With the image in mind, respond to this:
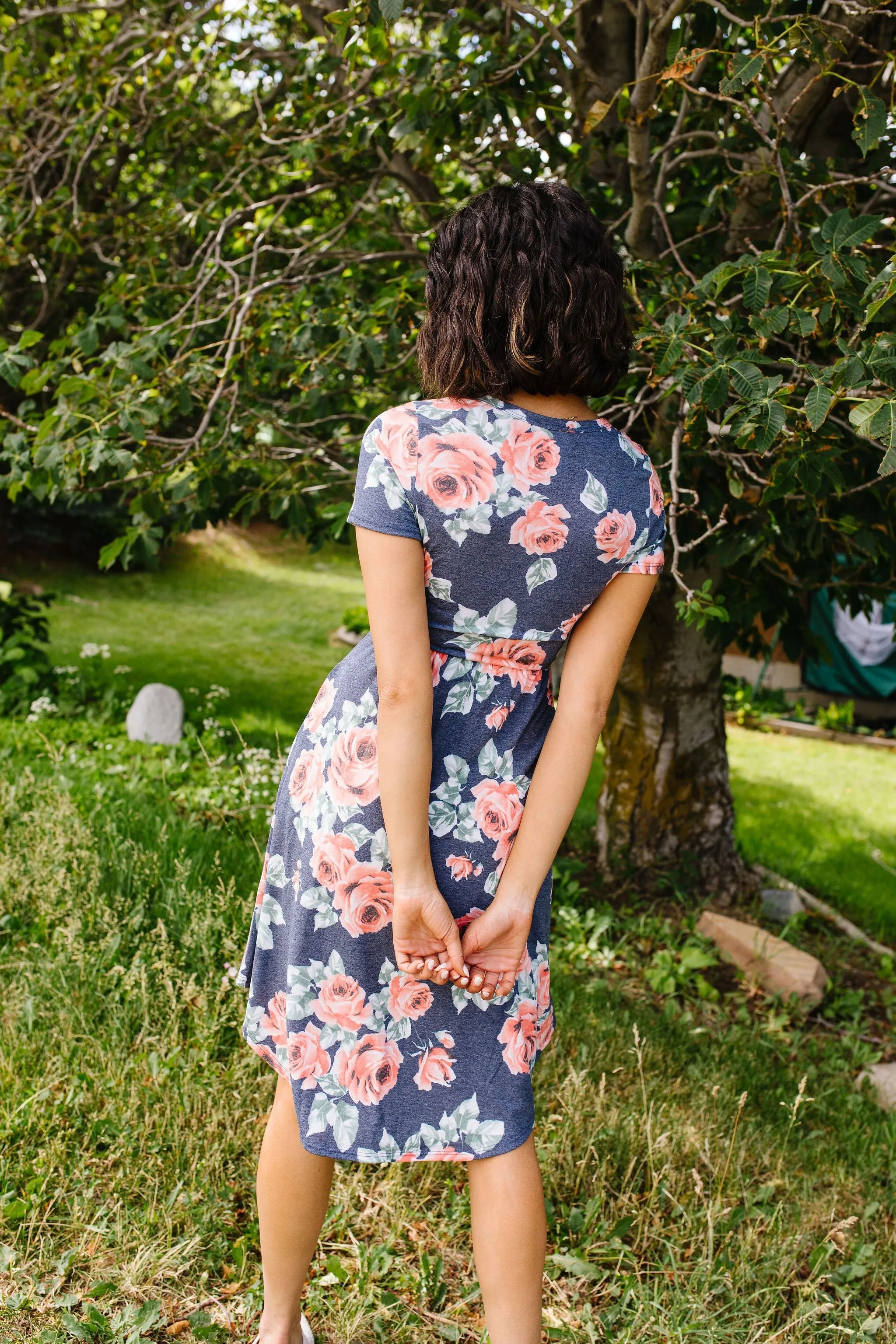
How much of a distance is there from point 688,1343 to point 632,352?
2099mm

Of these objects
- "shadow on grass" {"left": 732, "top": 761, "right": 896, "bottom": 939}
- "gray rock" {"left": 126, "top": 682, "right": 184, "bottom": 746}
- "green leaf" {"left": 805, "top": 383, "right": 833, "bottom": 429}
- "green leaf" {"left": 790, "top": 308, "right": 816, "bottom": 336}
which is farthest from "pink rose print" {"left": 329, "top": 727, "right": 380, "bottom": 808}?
"gray rock" {"left": 126, "top": 682, "right": 184, "bottom": 746}

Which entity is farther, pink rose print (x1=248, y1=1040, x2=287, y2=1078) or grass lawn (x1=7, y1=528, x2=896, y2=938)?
grass lawn (x1=7, y1=528, x2=896, y2=938)

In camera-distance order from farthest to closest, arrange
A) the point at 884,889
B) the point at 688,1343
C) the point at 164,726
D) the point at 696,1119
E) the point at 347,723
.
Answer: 1. the point at 164,726
2. the point at 884,889
3. the point at 696,1119
4. the point at 688,1343
5. the point at 347,723

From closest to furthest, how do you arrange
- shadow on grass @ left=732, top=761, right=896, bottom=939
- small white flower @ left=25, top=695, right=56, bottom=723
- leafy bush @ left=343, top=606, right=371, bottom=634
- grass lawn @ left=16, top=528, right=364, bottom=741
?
shadow on grass @ left=732, top=761, right=896, bottom=939, small white flower @ left=25, top=695, right=56, bottom=723, grass lawn @ left=16, top=528, right=364, bottom=741, leafy bush @ left=343, top=606, right=371, bottom=634

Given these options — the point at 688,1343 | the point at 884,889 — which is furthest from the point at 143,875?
the point at 884,889

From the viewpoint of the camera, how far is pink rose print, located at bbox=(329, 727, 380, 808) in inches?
55.2

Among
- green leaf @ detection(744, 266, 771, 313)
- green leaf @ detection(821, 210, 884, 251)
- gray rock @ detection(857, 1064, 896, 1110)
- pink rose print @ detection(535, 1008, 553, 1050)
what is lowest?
gray rock @ detection(857, 1064, 896, 1110)

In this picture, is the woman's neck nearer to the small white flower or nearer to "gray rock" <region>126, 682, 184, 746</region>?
the small white flower

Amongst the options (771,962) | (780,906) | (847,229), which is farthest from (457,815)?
(780,906)

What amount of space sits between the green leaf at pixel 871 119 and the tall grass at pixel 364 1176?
192 cm

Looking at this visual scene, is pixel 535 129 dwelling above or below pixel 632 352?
above

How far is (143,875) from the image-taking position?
2.94 metres

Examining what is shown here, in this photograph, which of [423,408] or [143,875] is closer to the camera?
[423,408]

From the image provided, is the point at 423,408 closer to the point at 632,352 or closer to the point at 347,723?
the point at 347,723
